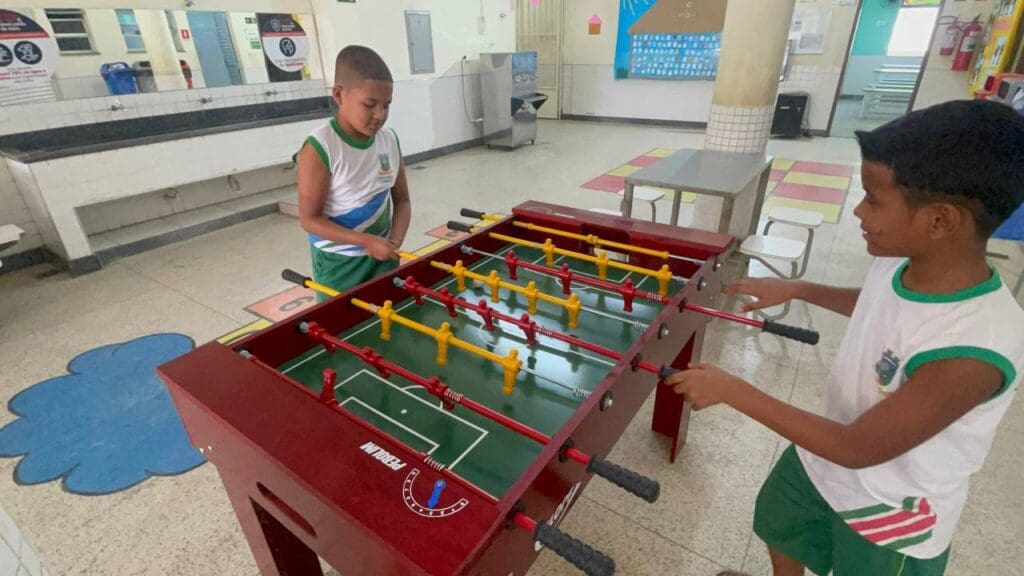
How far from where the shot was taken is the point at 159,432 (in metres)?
2.24

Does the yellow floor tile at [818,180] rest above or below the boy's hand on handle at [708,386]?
below

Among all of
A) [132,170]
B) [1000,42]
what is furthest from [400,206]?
[1000,42]

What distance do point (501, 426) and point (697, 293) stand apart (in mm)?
811

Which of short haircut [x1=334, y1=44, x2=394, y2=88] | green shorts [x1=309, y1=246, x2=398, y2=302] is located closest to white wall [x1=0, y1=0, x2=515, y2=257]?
green shorts [x1=309, y1=246, x2=398, y2=302]

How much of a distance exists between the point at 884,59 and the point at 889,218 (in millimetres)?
11142

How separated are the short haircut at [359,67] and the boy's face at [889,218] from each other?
1418 mm

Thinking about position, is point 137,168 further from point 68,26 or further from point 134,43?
point 134,43

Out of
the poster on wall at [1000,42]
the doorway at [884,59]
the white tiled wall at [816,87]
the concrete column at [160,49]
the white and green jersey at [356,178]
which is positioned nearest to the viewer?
the white and green jersey at [356,178]

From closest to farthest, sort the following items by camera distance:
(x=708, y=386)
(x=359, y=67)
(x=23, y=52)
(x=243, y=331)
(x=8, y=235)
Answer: (x=708, y=386) → (x=359, y=67) → (x=243, y=331) → (x=8, y=235) → (x=23, y=52)

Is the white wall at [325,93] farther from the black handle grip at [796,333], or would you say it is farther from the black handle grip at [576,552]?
the black handle grip at [796,333]

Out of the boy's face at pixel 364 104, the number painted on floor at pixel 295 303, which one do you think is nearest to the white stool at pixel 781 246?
the boy's face at pixel 364 104

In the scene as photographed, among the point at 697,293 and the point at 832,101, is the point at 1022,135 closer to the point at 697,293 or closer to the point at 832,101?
the point at 697,293

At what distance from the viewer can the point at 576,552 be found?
0.75 meters

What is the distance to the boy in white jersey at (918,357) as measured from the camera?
2.52ft
